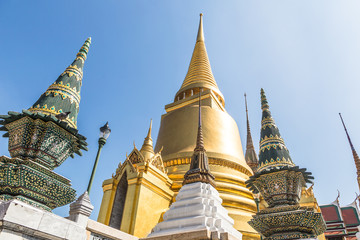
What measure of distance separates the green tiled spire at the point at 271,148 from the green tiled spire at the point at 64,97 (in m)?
4.14

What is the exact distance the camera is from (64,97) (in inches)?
167

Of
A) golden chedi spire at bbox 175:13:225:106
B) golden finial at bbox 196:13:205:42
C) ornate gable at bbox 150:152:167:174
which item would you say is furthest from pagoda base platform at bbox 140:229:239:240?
golden finial at bbox 196:13:205:42

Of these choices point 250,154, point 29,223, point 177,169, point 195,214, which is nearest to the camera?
point 29,223

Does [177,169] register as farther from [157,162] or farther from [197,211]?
[197,211]

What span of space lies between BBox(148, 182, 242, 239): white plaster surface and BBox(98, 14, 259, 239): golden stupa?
215 centimetres

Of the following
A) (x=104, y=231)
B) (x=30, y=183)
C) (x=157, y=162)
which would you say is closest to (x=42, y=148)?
(x=30, y=183)

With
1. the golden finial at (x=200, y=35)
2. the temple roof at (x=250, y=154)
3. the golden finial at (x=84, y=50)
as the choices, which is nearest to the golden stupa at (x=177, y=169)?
the golden finial at (x=84, y=50)

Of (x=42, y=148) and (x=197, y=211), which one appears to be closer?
(x=42, y=148)

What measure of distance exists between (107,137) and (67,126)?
5.25ft

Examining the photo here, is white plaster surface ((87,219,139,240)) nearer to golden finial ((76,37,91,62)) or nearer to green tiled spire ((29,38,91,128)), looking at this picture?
green tiled spire ((29,38,91,128))

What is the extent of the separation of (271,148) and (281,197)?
1.29 meters

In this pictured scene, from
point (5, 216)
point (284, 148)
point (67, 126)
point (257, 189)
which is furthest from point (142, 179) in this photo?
point (5, 216)

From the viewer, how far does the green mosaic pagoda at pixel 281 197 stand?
197 inches

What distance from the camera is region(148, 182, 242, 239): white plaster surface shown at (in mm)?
5441
